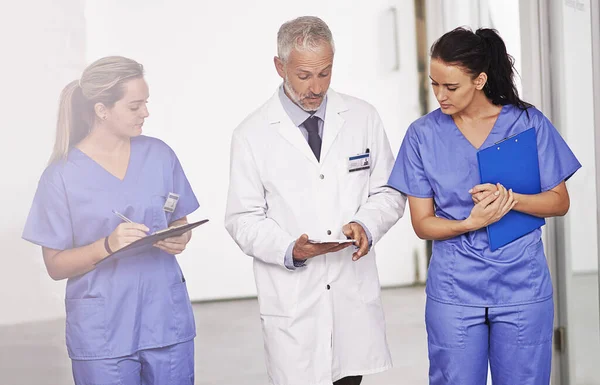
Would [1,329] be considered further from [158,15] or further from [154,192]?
[158,15]

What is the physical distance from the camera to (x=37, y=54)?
12.3 feet

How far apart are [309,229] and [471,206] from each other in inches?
18.1

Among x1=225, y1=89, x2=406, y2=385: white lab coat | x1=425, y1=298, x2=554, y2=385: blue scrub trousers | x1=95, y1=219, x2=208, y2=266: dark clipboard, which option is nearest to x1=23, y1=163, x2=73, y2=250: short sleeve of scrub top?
x1=95, y1=219, x2=208, y2=266: dark clipboard

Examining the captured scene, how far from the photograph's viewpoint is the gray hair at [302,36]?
2273 mm

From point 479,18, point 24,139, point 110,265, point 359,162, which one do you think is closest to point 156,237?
point 110,265

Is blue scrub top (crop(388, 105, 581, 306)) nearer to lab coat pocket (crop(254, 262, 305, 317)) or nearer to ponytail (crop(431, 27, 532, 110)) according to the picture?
ponytail (crop(431, 27, 532, 110))

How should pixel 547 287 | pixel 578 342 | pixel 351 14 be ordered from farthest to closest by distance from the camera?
pixel 351 14 → pixel 578 342 → pixel 547 287

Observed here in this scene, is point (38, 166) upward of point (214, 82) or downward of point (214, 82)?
downward

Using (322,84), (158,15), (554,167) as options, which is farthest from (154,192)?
(158,15)

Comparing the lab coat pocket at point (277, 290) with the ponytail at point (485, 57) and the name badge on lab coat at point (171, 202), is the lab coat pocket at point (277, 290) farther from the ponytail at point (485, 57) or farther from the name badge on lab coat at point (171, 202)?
the ponytail at point (485, 57)

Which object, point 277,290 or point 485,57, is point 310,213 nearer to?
point 277,290

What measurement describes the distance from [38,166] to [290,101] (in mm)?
1583

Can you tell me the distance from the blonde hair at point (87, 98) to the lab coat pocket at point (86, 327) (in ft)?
1.50

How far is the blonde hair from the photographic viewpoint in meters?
2.52
